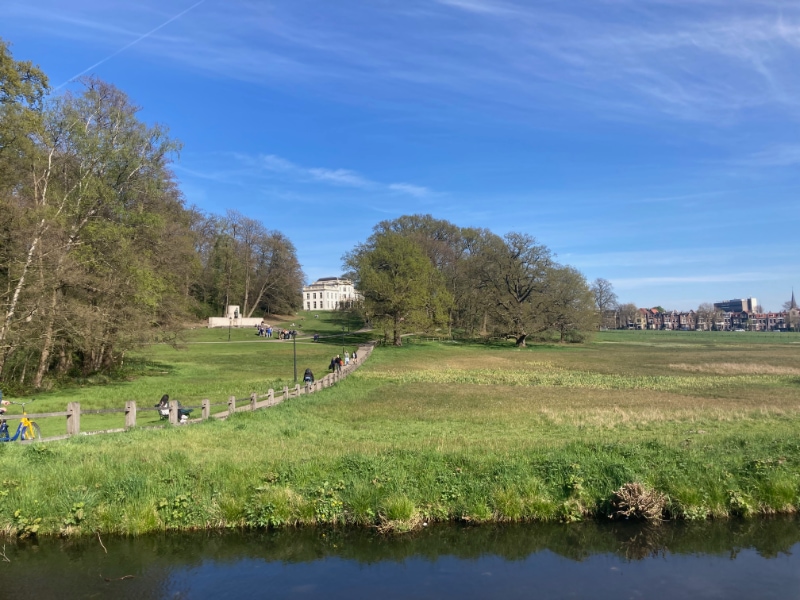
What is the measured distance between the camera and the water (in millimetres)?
8125

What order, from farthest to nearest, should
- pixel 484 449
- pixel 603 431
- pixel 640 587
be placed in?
pixel 603 431
pixel 484 449
pixel 640 587

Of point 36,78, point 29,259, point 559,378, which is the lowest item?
point 559,378

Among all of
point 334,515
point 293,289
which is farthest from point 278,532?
point 293,289

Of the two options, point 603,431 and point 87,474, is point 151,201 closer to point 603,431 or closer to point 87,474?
point 87,474

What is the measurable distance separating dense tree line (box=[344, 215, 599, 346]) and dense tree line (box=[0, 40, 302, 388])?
1361 inches

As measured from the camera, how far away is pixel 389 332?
74.3 metres

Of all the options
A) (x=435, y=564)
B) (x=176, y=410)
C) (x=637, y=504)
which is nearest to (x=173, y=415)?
(x=176, y=410)

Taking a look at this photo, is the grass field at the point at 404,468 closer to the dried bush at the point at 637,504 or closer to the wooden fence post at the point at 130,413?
the dried bush at the point at 637,504

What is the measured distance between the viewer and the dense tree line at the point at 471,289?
7194cm

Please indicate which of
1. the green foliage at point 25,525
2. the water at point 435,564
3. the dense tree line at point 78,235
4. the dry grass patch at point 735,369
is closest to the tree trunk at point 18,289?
the dense tree line at point 78,235

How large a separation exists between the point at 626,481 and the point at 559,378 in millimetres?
28997

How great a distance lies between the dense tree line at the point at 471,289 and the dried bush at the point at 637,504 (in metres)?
59.2

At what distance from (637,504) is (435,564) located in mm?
4390

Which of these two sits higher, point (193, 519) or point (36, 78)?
point (36, 78)
